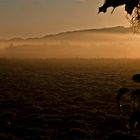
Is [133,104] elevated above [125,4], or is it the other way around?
[125,4]

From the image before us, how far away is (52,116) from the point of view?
51875mm

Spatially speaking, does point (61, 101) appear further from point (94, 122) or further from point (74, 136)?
point (74, 136)

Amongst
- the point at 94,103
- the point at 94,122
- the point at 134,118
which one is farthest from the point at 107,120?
the point at 134,118

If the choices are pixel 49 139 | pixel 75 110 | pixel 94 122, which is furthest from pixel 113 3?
pixel 75 110

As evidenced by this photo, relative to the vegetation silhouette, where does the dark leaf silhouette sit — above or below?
above

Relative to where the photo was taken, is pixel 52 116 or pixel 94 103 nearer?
pixel 52 116

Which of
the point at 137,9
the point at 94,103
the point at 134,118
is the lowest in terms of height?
the point at 94,103

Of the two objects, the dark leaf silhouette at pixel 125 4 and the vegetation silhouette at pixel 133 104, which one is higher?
the dark leaf silhouette at pixel 125 4

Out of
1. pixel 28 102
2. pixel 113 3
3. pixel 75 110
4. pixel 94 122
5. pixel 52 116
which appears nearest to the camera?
pixel 113 3

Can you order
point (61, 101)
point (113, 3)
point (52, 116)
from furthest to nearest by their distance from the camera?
point (61, 101), point (52, 116), point (113, 3)

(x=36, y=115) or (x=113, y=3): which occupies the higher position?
(x=113, y=3)

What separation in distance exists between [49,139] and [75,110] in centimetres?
2178

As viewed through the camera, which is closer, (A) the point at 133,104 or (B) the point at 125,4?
(B) the point at 125,4

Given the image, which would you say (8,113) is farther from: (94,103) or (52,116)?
(94,103)
